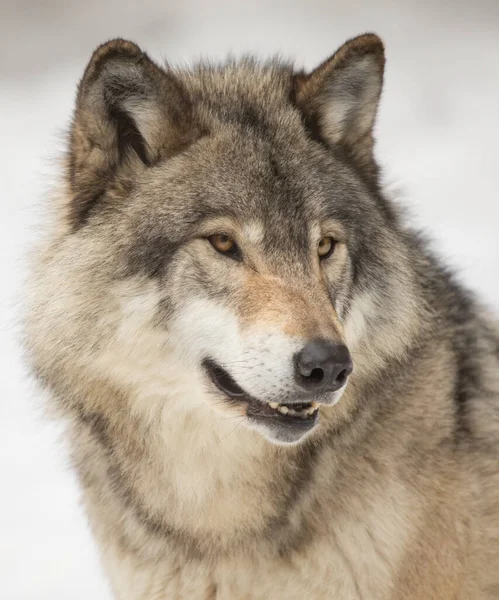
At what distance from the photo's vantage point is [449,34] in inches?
368

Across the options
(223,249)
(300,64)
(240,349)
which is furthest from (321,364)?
(300,64)

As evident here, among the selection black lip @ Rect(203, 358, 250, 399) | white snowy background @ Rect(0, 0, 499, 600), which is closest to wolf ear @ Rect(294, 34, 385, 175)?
black lip @ Rect(203, 358, 250, 399)

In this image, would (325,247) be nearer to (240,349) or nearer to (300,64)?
(240,349)

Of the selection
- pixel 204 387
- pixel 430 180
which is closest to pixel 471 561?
pixel 204 387

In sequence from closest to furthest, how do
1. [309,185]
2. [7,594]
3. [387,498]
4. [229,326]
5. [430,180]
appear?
[229,326] < [309,185] < [387,498] < [7,594] < [430,180]

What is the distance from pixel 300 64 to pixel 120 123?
9.56 ft

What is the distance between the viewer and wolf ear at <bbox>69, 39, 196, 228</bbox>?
2.92 metres

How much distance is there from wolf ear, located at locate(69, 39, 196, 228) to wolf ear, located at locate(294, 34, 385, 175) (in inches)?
18.2

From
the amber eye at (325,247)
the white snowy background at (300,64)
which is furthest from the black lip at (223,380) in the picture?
the white snowy background at (300,64)

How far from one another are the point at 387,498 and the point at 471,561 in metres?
0.38

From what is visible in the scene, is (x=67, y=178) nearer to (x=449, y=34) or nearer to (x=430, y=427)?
(x=430, y=427)

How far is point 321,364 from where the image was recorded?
8.52 feet

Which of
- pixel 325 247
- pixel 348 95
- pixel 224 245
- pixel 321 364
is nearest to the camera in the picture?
pixel 321 364

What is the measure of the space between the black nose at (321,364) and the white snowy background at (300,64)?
277cm
